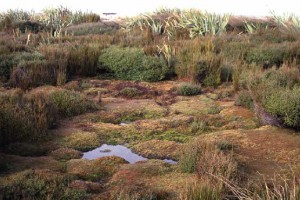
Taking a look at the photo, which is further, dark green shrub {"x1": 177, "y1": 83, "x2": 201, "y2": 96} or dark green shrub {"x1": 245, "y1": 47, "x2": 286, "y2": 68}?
dark green shrub {"x1": 245, "y1": 47, "x2": 286, "y2": 68}

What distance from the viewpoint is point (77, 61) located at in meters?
12.3

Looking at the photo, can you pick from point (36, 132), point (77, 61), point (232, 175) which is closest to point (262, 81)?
point (232, 175)

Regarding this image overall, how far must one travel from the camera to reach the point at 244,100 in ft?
30.4

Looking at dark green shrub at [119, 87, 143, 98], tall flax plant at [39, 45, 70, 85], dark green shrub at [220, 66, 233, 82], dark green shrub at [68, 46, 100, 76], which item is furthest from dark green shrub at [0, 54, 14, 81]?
dark green shrub at [220, 66, 233, 82]

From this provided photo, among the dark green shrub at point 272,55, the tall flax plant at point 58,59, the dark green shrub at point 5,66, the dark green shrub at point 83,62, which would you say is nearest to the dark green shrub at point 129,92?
the tall flax plant at point 58,59

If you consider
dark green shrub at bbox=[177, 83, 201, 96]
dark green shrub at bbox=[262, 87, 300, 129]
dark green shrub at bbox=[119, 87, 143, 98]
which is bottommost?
dark green shrub at bbox=[119, 87, 143, 98]

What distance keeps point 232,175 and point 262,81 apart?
364 cm

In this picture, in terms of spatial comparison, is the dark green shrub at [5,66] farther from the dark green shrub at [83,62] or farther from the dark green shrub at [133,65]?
the dark green shrub at [133,65]

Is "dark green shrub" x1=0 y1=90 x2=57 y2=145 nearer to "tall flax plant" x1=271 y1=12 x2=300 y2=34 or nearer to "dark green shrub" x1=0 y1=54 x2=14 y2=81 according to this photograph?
"dark green shrub" x1=0 y1=54 x2=14 y2=81

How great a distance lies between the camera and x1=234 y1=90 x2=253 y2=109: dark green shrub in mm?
9117

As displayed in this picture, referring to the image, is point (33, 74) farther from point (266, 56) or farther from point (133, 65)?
point (266, 56)

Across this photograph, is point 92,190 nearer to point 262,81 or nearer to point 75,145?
point 75,145

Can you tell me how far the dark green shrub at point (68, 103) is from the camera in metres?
8.84

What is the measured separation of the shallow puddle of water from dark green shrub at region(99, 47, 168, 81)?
458 centimetres
